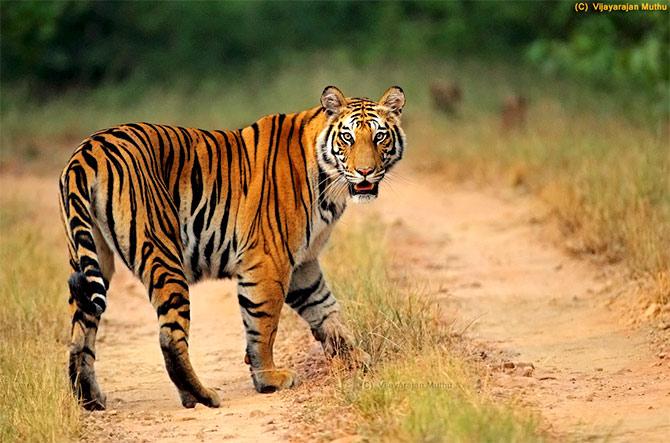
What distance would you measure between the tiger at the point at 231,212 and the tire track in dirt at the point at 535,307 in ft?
2.98

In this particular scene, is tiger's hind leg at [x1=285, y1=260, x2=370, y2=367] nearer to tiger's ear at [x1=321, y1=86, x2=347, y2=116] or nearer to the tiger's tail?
tiger's ear at [x1=321, y1=86, x2=347, y2=116]

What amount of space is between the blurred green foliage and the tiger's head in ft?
27.6

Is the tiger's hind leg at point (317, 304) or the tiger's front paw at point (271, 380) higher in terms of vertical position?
the tiger's hind leg at point (317, 304)

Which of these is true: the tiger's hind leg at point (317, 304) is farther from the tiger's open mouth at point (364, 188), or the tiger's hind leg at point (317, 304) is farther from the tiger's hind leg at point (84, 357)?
the tiger's hind leg at point (84, 357)

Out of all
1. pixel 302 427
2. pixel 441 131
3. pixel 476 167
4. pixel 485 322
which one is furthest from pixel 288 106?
pixel 302 427

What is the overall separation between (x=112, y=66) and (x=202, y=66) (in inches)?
85.9

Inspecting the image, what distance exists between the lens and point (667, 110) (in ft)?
45.0

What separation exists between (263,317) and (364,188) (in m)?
0.77

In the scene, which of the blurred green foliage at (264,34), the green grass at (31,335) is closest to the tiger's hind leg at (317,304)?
the green grass at (31,335)

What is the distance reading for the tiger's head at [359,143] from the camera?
6527 mm

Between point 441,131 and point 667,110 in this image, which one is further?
point 441,131

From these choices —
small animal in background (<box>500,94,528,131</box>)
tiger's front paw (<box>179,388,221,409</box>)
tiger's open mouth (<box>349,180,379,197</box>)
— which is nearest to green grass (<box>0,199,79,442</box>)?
tiger's front paw (<box>179,388,221,409</box>)

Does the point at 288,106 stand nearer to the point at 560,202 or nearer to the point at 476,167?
the point at 476,167

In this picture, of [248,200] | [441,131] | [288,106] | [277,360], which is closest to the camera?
[248,200]
